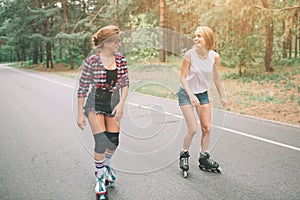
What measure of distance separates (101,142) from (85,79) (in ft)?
2.34

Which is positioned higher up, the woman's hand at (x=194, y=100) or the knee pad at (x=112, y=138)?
the woman's hand at (x=194, y=100)

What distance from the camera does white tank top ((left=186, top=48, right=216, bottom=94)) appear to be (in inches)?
145

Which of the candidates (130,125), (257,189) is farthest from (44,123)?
(257,189)

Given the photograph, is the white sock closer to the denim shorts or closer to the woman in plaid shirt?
the woman in plaid shirt

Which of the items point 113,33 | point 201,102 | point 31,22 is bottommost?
point 201,102

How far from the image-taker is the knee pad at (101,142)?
326cm

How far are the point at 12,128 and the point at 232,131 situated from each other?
4.99 metres

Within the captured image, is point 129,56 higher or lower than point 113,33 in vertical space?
lower

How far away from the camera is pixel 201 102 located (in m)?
3.87

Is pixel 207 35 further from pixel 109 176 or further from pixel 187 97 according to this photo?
pixel 109 176

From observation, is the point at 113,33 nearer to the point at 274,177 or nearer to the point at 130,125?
the point at 130,125

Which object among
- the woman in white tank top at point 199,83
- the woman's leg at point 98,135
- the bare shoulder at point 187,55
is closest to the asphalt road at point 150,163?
the woman in white tank top at point 199,83

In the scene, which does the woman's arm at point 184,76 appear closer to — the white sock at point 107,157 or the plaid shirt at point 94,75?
the plaid shirt at point 94,75

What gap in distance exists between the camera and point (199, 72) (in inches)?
147
